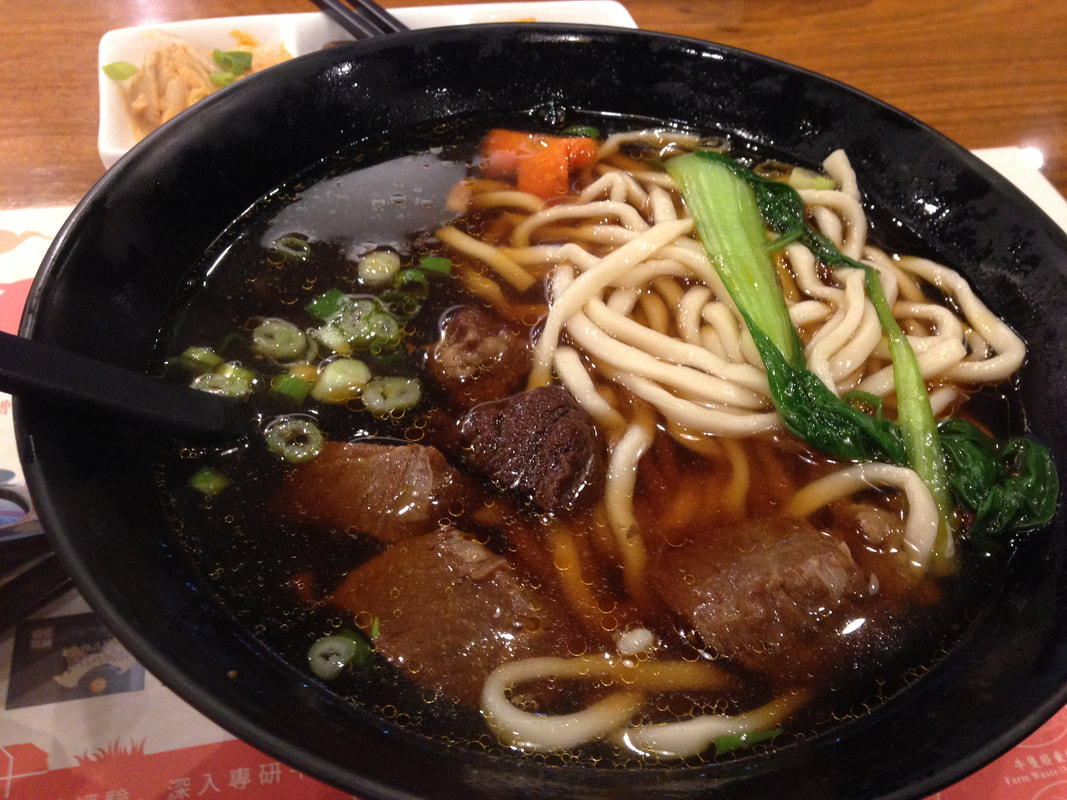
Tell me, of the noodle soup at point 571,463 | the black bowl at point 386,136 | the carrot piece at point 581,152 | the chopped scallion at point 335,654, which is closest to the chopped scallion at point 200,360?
the noodle soup at point 571,463

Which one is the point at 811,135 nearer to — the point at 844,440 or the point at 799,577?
the point at 844,440

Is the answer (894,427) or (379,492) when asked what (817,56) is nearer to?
(894,427)

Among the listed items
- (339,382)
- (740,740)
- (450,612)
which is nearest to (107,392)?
(339,382)

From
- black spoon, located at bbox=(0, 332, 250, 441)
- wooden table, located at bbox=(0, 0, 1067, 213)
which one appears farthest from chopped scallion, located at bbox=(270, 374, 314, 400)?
wooden table, located at bbox=(0, 0, 1067, 213)

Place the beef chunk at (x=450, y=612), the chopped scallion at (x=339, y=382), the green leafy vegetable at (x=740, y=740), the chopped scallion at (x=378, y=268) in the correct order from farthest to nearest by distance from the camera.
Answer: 1. the chopped scallion at (x=378, y=268)
2. the chopped scallion at (x=339, y=382)
3. the beef chunk at (x=450, y=612)
4. the green leafy vegetable at (x=740, y=740)

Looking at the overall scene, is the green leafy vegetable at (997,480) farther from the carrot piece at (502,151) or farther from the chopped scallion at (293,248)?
the chopped scallion at (293,248)

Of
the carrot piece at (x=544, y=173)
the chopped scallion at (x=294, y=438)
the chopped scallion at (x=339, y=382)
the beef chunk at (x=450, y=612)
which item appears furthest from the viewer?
the carrot piece at (x=544, y=173)

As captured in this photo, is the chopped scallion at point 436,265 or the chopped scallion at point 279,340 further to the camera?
the chopped scallion at point 436,265

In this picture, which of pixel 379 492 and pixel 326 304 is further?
pixel 326 304
